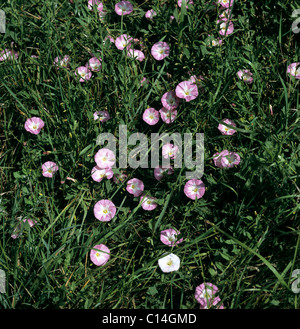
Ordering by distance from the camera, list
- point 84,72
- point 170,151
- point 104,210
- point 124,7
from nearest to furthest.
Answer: point 104,210 < point 170,151 < point 84,72 < point 124,7

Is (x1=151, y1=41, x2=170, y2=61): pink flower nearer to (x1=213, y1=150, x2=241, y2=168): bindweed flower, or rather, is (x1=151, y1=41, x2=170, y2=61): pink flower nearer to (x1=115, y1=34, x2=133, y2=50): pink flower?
(x1=115, y1=34, x2=133, y2=50): pink flower

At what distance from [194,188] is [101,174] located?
0.46 metres

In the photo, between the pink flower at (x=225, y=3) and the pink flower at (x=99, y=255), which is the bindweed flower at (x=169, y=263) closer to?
the pink flower at (x=99, y=255)

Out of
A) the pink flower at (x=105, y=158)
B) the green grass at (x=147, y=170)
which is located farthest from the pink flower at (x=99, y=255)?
the pink flower at (x=105, y=158)

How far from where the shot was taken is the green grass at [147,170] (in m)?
1.82

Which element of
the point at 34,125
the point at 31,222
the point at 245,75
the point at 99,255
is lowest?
the point at 99,255

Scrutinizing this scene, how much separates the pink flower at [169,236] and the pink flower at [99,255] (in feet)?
0.85

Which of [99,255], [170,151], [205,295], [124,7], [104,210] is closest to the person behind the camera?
[205,295]

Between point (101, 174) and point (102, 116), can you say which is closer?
point (101, 174)

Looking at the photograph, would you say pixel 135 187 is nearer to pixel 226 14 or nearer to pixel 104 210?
pixel 104 210

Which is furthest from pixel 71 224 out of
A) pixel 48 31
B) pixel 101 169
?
pixel 48 31

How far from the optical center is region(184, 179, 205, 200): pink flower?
1987 millimetres

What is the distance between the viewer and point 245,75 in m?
2.26

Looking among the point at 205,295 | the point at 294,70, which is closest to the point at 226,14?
the point at 294,70
